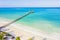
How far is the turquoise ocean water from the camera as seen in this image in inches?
99.4

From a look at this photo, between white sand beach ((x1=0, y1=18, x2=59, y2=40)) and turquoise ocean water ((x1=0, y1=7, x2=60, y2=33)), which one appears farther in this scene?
turquoise ocean water ((x1=0, y1=7, x2=60, y2=33))

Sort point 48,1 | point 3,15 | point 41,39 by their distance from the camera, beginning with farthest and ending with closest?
point 3,15 < point 48,1 < point 41,39

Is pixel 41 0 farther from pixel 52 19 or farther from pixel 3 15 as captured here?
pixel 3 15

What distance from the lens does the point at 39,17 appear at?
2.88 meters

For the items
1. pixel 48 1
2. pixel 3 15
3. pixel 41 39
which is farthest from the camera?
pixel 3 15

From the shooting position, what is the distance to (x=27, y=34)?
2.28 m

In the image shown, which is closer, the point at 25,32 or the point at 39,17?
the point at 25,32

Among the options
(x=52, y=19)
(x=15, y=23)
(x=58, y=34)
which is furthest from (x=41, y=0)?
(x=58, y=34)

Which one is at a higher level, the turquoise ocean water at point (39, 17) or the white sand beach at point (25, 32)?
the turquoise ocean water at point (39, 17)

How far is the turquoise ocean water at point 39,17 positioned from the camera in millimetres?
2525

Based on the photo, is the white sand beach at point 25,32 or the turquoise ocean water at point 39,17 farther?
the turquoise ocean water at point 39,17

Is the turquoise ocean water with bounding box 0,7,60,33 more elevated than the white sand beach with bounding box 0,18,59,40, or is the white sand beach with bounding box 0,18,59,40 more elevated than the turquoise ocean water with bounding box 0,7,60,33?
the turquoise ocean water with bounding box 0,7,60,33

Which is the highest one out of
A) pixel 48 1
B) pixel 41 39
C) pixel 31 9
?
pixel 48 1

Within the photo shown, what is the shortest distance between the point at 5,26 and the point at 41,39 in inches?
27.6
